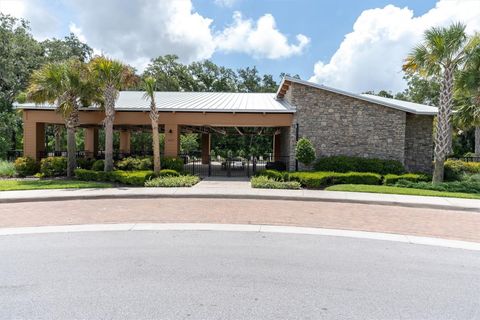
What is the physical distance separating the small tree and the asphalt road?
9645 millimetres

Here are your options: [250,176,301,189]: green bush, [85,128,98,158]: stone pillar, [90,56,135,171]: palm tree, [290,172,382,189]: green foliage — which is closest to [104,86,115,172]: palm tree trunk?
[90,56,135,171]: palm tree

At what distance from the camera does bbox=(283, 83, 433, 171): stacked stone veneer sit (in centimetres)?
1766

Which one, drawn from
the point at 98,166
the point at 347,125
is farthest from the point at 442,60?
the point at 98,166

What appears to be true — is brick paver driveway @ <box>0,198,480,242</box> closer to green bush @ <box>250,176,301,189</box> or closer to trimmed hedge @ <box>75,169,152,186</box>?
green bush @ <box>250,176,301,189</box>

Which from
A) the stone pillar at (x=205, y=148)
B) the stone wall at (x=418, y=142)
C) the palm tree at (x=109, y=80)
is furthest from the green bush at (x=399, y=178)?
the stone pillar at (x=205, y=148)

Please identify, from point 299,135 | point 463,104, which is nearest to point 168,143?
point 299,135

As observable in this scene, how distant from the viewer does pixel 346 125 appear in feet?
58.2

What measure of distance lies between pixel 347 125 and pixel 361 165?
2.30 metres

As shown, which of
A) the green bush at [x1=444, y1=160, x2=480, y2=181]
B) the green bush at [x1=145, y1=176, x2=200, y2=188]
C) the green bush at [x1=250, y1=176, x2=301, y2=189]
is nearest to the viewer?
the green bush at [x1=250, y1=176, x2=301, y2=189]

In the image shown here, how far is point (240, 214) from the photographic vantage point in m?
9.39

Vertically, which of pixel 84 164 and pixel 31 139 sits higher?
pixel 31 139

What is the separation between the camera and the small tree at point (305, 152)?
1639 cm

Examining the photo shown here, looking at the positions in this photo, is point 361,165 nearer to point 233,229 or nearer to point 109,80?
point 233,229

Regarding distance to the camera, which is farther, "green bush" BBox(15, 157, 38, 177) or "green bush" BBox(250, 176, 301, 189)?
"green bush" BBox(15, 157, 38, 177)
